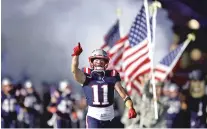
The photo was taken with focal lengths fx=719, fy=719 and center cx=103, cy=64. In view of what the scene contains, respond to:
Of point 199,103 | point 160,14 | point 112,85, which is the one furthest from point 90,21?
point 112,85

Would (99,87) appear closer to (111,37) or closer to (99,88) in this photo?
(99,88)

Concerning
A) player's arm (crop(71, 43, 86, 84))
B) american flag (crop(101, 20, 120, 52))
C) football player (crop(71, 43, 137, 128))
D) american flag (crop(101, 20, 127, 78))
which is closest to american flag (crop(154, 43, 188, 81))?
american flag (crop(101, 20, 127, 78))

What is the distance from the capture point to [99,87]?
331 inches

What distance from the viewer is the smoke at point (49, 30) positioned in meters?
16.6

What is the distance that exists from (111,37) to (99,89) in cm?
742

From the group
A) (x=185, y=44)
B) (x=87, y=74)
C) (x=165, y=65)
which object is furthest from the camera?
(x=185, y=44)

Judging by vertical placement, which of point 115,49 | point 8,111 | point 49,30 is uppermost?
point 49,30

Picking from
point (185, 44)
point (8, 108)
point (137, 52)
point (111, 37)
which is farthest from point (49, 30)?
point (185, 44)

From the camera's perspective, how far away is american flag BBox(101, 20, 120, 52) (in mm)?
15586

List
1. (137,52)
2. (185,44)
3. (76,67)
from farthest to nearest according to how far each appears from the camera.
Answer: (185,44), (137,52), (76,67)

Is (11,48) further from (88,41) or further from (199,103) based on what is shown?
(199,103)

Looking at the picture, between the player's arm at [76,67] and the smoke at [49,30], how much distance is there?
8.10m

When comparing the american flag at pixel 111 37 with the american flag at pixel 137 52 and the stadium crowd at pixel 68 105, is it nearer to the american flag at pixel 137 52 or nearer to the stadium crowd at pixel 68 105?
the american flag at pixel 137 52

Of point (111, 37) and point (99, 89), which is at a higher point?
point (111, 37)
